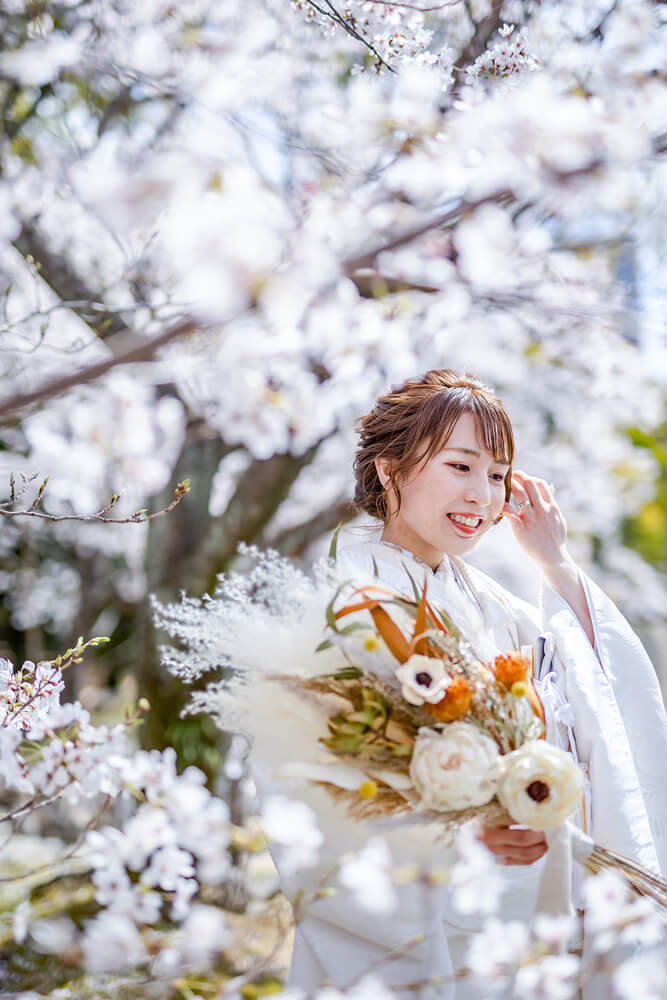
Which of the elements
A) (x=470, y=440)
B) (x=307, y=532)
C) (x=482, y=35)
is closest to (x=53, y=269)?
(x=307, y=532)

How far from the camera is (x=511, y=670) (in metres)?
1.13

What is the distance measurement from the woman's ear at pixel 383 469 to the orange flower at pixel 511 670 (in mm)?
734

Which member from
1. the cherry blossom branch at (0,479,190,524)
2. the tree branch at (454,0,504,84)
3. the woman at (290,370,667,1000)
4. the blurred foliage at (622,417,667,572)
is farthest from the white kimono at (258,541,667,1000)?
the blurred foliage at (622,417,667,572)

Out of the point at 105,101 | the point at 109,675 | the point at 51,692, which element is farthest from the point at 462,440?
the point at 109,675

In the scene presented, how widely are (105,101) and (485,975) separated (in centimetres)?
382

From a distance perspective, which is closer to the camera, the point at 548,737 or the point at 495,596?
the point at 548,737

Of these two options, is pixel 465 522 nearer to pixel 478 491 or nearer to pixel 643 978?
pixel 478 491

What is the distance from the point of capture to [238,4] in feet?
10.4

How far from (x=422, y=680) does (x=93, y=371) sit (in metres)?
0.63

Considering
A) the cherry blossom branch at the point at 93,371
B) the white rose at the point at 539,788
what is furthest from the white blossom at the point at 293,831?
the cherry blossom branch at the point at 93,371

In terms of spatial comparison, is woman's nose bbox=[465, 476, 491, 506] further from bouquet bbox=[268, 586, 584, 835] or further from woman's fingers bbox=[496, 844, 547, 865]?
woman's fingers bbox=[496, 844, 547, 865]

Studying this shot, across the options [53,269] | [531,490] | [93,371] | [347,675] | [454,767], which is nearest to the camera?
[93,371]

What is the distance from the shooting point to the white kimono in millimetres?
1145

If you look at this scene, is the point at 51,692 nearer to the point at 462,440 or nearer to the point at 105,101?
the point at 462,440
